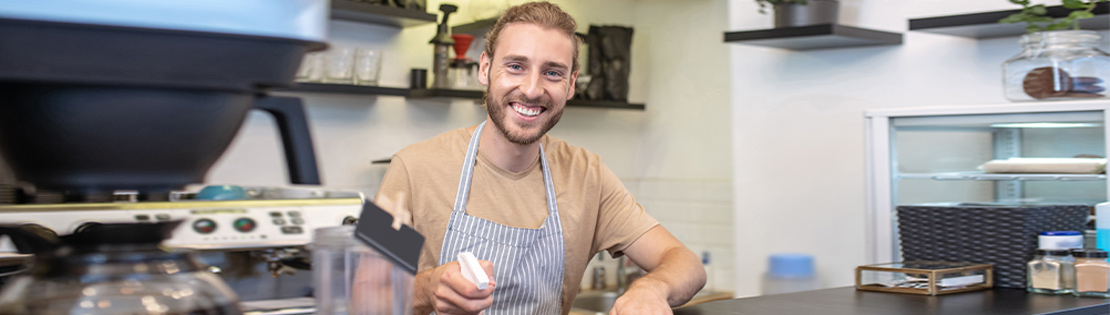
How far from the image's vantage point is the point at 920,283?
202cm

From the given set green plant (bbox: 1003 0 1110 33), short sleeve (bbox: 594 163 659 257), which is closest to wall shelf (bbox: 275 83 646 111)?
short sleeve (bbox: 594 163 659 257)

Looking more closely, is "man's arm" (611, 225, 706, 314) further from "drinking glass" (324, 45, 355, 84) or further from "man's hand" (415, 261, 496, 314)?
"drinking glass" (324, 45, 355, 84)

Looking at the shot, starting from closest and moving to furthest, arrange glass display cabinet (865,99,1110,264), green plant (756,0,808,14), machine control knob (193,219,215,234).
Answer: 1. machine control knob (193,219,215,234)
2. glass display cabinet (865,99,1110,264)
3. green plant (756,0,808,14)

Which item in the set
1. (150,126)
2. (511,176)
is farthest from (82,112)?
(511,176)

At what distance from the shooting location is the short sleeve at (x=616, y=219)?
2.09 meters

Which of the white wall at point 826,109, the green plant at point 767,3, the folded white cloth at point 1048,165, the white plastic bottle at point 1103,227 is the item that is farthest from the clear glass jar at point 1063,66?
the green plant at point 767,3

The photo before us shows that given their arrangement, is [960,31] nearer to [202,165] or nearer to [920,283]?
[920,283]

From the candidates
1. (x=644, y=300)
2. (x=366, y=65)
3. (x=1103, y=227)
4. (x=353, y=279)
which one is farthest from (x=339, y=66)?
(x=353, y=279)

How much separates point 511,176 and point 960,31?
1437mm

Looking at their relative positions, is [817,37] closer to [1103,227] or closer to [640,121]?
[1103,227]

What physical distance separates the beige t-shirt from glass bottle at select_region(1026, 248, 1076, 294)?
2.68ft

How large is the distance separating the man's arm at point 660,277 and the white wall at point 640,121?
1.81 meters

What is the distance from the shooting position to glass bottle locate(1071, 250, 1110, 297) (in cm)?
189

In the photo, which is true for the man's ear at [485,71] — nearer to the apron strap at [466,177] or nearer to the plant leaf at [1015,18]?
the apron strap at [466,177]
